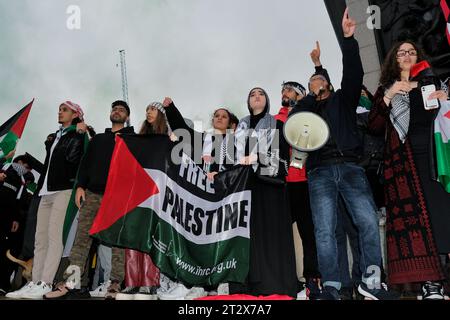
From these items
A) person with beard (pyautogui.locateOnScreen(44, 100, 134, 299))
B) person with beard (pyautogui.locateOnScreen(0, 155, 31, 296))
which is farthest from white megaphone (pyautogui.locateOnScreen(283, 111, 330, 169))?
person with beard (pyautogui.locateOnScreen(0, 155, 31, 296))

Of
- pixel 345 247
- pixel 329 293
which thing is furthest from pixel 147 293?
pixel 345 247

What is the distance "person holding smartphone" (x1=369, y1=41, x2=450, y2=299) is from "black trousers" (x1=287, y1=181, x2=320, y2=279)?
2.79ft

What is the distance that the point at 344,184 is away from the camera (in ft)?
12.7

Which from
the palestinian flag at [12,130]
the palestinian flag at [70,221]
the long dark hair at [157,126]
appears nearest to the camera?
the palestinian flag at [70,221]

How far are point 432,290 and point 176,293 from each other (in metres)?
2.50

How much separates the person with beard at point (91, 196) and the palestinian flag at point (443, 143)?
3331 millimetres

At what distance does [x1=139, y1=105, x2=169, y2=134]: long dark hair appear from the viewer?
17.5 ft

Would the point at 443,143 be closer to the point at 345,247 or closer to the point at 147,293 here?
the point at 345,247

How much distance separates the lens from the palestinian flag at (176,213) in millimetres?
4309

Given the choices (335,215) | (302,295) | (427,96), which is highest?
(427,96)

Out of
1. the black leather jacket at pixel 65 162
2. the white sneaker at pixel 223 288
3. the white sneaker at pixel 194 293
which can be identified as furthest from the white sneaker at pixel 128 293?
the black leather jacket at pixel 65 162

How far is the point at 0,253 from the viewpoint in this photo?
6559mm

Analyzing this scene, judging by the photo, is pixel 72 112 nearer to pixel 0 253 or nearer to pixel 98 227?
pixel 98 227

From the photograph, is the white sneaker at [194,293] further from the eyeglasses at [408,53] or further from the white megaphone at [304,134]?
the eyeglasses at [408,53]
